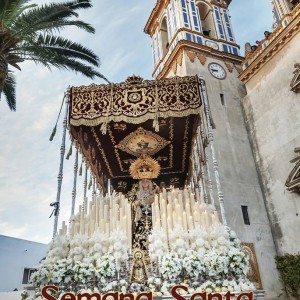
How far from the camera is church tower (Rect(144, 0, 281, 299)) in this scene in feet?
42.1

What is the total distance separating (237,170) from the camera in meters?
14.1

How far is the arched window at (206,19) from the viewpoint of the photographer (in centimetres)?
1847

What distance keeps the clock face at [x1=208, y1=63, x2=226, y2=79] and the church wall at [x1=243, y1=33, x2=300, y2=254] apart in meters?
1.90

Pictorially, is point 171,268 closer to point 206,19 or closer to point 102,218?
point 102,218

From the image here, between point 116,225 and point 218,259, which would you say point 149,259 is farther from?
point 218,259

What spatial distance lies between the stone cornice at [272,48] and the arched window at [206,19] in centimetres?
347

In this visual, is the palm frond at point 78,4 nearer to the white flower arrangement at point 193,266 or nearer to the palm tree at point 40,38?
the palm tree at point 40,38

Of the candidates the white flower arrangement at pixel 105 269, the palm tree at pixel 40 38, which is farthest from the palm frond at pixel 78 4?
the white flower arrangement at pixel 105 269

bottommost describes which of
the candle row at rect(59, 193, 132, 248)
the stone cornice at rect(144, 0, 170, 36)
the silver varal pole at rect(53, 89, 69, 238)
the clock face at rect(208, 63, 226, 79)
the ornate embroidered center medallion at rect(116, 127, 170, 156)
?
the candle row at rect(59, 193, 132, 248)

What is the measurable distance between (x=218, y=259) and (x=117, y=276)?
1.80 metres

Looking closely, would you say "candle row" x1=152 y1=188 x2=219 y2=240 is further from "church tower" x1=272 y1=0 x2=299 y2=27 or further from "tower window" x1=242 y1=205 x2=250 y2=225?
"church tower" x1=272 y1=0 x2=299 y2=27

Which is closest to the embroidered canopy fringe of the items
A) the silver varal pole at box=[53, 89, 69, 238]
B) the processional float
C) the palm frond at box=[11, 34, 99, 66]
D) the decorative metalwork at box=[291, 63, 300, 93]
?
the processional float

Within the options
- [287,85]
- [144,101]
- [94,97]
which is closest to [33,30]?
[94,97]

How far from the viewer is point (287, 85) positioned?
43.9ft
